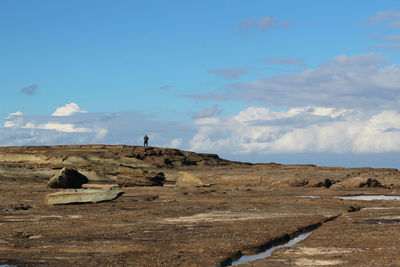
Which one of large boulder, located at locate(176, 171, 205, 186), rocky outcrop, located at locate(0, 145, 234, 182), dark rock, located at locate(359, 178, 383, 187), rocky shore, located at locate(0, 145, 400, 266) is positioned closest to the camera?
rocky shore, located at locate(0, 145, 400, 266)

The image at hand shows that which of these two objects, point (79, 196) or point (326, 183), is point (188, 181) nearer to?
point (326, 183)

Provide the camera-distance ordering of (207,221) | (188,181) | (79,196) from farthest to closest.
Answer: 1. (188,181)
2. (79,196)
3. (207,221)

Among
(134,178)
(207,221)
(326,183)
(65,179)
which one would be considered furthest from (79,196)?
(326,183)

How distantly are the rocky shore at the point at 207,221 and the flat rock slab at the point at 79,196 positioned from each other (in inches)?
12.8

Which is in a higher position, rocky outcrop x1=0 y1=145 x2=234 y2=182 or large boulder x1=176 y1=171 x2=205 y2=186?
rocky outcrop x1=0 y1=145 x2=234 y2=182

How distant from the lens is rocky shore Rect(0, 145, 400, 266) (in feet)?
37.5

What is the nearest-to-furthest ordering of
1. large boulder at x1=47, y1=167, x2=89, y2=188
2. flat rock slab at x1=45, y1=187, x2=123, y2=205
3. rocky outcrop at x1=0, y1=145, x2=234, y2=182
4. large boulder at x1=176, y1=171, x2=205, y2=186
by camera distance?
flat rock slab at x1=45, y1=187, x2=123, y2=205 < large boulder at x1=47, y1=167, x2=89, y2=188 < large boulder at x1=176, y1=171, x2=205, y2=186 < rocky outcrop at x1=0, y1=145, x2=234, y2=182

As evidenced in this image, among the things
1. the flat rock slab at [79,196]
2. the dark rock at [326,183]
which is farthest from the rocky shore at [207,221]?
the flat rock slab at [79,196]

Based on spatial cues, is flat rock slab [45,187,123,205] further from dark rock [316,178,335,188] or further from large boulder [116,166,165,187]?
dark rock [316,178,335,188]

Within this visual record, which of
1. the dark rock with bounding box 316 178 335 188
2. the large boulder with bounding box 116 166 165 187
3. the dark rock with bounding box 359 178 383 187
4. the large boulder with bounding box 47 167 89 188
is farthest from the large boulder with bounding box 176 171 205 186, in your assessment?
the dark rock with bounding box 359 178 383 187

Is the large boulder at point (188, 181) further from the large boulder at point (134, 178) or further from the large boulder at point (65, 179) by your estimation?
the large boulder at point (65, 179)

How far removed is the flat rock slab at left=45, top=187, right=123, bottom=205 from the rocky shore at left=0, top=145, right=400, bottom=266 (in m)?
0.33

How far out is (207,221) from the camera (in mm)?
17328

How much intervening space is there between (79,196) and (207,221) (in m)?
8.38
